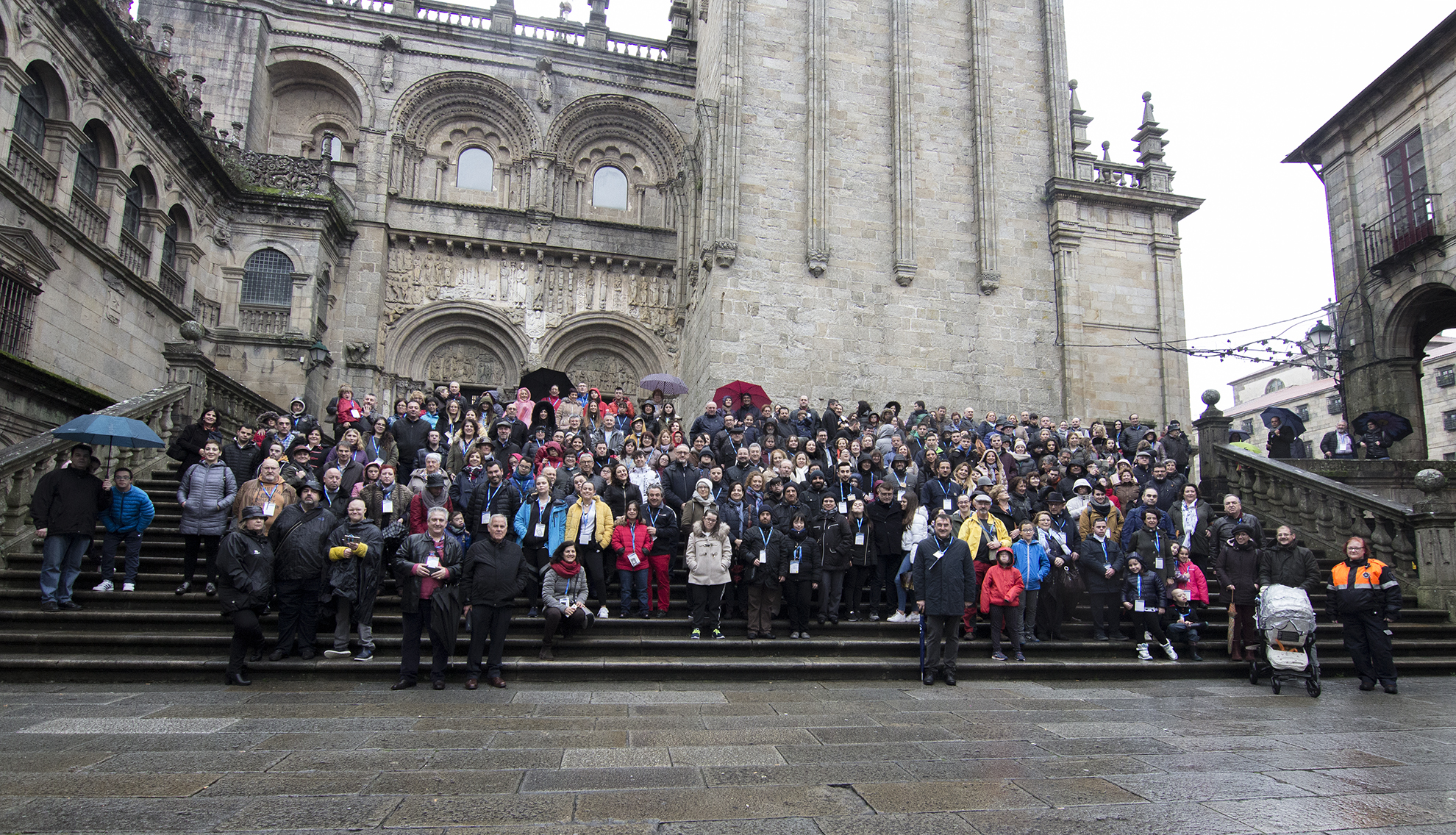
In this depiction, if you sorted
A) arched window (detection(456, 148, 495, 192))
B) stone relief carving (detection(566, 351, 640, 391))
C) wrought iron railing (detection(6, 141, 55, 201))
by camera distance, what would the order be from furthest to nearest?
arched window (detection(456, 148, 495, 192)) → stone relief carving (detection(566, 351, 640, 391)) → wrought iron railing (detection(6, 141, 55, 201))

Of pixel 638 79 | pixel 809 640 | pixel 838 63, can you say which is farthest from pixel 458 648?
pixel 638 79

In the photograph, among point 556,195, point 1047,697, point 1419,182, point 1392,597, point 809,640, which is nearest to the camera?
point 1047,697

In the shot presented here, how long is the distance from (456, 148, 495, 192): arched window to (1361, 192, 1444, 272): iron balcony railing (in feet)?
75.4

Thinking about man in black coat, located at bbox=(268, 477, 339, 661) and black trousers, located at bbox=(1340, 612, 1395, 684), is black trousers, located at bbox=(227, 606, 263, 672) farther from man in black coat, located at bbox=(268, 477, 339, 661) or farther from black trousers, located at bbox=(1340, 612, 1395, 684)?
black trousers, located at bbox=(1340, 612, 1395, 684)

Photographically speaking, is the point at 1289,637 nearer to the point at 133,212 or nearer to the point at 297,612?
the point at 297,612

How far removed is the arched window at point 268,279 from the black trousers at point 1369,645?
20730mm

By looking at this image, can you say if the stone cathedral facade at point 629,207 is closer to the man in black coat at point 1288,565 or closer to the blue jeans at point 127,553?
the blue jeans at point 127,553

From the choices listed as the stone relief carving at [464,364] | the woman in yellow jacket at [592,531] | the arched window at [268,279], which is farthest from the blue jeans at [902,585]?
the arched window at [268,279]

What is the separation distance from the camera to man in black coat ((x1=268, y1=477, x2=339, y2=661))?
7.80 meters

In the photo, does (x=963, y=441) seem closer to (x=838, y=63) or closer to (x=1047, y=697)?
(x=1047, y=697)

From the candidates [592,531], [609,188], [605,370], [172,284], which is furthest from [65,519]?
[609,188]

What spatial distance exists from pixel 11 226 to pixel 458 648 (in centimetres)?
1042

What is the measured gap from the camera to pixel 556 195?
2317 cm

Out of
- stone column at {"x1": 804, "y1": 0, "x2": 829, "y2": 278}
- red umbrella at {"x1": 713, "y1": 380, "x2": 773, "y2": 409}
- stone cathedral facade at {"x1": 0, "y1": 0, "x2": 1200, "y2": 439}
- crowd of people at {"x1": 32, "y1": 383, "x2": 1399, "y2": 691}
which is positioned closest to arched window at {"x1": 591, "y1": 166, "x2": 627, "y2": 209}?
stone cathedral facade at {"x1": 0, "y1": 0, "x2": 1200, "y2": 439}
